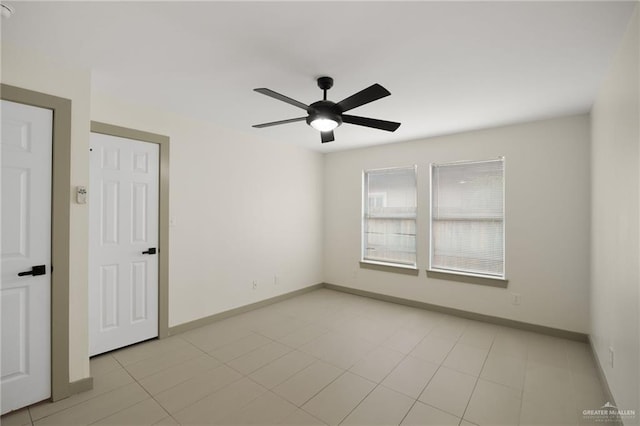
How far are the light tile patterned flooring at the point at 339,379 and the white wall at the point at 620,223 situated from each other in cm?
47

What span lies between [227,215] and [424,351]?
2.91 m

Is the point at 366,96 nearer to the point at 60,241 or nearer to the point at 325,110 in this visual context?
the point at 325,110

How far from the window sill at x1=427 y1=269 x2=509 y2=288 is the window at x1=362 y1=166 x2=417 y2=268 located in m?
0.37

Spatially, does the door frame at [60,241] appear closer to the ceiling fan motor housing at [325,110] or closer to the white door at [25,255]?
the white door at [25,255]

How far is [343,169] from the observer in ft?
17.6

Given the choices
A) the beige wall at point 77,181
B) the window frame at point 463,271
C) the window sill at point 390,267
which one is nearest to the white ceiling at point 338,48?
the beige wall at point 77,181

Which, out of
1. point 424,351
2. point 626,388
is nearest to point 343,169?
point 424,351

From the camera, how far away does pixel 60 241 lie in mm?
2240

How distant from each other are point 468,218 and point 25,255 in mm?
4655

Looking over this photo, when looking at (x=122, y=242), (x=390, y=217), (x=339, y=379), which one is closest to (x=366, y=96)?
(x=339, y=379)

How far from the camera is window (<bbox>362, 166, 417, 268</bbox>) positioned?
464 centimetres

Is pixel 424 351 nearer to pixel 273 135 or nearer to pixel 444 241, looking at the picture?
pixel 444 241

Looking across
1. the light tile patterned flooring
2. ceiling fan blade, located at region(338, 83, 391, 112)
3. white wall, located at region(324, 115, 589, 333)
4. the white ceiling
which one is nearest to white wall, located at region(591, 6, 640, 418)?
the white ceiling

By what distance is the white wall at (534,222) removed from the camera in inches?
130
